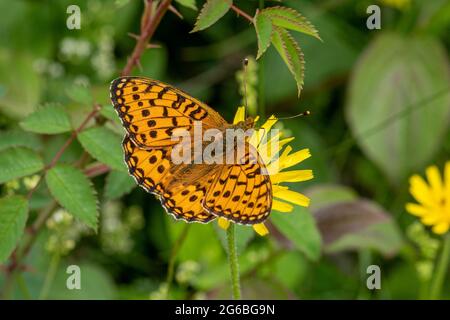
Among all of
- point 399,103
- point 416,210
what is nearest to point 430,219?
point 416,210

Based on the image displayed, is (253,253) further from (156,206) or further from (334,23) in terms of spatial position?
(334,23)

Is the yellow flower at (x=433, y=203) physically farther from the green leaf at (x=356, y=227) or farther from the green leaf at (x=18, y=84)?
the green leaf at (x=18, y=84)

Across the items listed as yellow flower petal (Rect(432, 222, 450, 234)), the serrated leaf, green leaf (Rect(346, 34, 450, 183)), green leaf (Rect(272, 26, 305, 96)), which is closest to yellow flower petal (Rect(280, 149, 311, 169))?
green leaf (Rect(272, 26, 305, 96))

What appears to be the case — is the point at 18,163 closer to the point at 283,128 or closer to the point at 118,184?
the point at 118,184

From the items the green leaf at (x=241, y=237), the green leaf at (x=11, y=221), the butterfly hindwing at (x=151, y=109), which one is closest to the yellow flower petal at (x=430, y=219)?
the green leaf at (x=241, y=237)

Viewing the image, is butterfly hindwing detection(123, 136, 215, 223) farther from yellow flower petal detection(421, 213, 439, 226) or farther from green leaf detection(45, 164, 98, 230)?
yellow flower petal detection(421, 213, 439, 226)

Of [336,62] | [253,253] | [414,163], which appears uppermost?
[336,62]

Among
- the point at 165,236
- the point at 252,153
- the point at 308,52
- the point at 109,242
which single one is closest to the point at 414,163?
the point at 308,52
